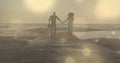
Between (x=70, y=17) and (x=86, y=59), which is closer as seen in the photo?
(x=86, y=59)

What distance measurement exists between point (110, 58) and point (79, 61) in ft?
7.55

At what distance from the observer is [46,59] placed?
15.3 meters

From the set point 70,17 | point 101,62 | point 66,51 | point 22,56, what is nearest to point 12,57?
point 22,56

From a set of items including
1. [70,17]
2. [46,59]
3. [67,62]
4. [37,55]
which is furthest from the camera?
[70,17]

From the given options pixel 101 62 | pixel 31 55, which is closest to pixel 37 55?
pixel 31 55

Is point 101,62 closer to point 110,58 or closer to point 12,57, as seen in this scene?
point 110,58

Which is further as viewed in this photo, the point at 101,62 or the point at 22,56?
the point at 22,56

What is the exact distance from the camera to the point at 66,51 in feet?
56.4

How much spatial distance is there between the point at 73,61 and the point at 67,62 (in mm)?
462

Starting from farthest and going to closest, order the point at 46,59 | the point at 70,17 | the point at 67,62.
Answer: the point at 70,17, the point at 46,59, the point at 67,62

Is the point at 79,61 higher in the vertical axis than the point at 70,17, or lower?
lower

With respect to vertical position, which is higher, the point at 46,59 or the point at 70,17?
the point at 70,17

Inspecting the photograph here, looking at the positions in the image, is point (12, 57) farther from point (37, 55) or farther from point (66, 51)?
point (66, 51)

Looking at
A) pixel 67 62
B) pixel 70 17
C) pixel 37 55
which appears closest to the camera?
pixel 67 62
